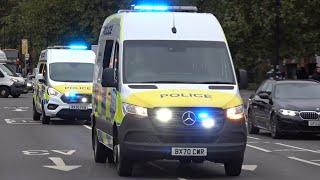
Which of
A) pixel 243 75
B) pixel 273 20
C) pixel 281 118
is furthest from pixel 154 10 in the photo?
pixel 273 20

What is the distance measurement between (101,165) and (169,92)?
2.77m

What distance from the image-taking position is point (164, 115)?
442 inches

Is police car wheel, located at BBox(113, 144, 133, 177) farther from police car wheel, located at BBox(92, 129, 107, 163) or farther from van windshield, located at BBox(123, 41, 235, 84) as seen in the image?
police car wheel, located at BBox(92, 129, 107, 163)

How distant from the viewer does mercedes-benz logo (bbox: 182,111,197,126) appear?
36.9ft

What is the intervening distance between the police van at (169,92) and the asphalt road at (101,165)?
55 cm

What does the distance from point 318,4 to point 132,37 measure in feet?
101

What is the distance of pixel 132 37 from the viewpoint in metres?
12.4

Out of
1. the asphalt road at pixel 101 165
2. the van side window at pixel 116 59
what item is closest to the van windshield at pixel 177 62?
the van side window at pixel 116 59

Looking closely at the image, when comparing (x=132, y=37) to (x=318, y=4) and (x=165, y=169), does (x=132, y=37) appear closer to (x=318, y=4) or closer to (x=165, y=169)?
(x=165, y=169)

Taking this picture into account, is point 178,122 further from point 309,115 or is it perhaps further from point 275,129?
point 275,129

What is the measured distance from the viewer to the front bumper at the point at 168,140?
11242 millimetres

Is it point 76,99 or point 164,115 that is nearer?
point 164,115

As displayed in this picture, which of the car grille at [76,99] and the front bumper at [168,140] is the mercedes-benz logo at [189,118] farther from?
the car grille at [76,99]

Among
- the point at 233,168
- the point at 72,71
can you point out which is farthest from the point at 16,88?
the point at 233,168
